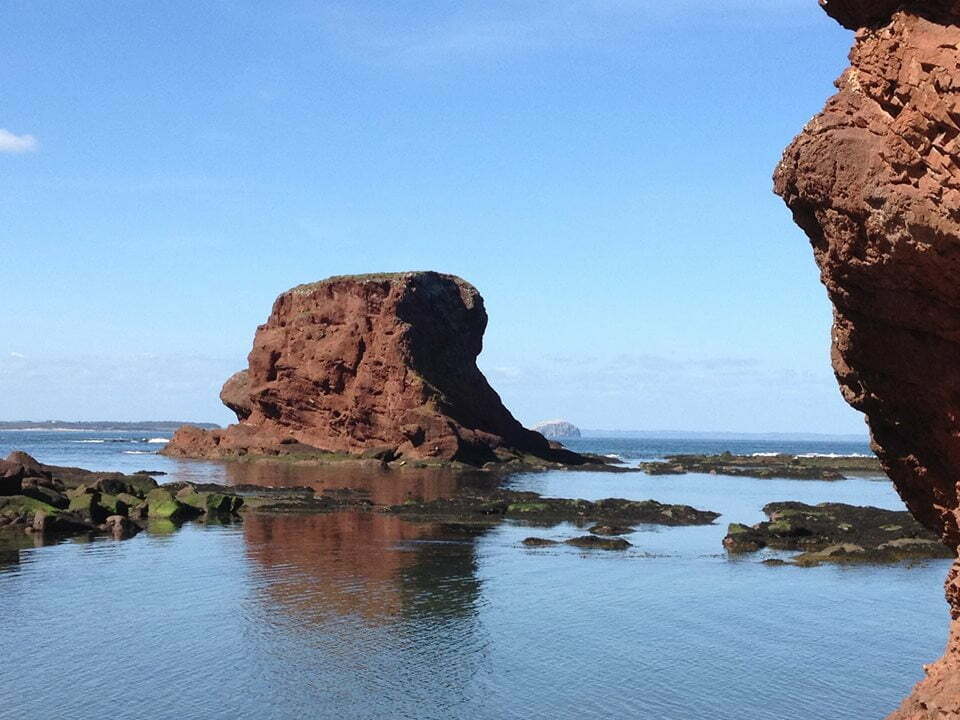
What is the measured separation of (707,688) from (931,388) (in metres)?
12.4

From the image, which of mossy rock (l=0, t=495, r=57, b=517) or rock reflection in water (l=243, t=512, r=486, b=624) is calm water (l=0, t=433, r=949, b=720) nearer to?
rock reflection in water (l=243, t=512, r=486, b=624)

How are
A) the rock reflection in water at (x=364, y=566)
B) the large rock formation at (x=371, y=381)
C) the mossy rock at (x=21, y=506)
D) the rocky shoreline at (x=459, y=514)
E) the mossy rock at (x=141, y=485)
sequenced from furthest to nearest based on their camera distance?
the large rock formation at (x=371, y=381) → the mossy rock at (x=141, y=485) → the mossy rock at (x=21, y=506) → the rocky shoreline at (x=459, y=514) → the rock reflection in water at (x=364, y=566)

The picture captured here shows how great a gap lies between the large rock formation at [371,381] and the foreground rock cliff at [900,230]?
306 feet

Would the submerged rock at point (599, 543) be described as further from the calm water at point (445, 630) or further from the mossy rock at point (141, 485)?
the mossy rock at point (141, 485)

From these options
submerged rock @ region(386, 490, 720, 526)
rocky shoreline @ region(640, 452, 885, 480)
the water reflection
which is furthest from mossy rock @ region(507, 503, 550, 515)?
rocky shoreline @ region(640, 452, 885, 480)

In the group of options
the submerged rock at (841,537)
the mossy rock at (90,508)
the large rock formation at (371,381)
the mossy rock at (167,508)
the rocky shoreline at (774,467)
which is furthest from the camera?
the rocky shoreline at (774,467)

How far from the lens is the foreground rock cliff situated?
1025cm

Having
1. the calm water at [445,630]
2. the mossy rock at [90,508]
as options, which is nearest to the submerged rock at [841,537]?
the calm water at [445,630]

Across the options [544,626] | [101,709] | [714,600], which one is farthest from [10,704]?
[714,600]

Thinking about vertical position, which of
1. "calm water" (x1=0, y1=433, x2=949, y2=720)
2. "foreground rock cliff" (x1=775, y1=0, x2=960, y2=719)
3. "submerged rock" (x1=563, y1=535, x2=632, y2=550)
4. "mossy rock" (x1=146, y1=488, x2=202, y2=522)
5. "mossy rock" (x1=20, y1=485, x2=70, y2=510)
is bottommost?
"calm water" (x1=0, y1=433, x2=949, y2=720)

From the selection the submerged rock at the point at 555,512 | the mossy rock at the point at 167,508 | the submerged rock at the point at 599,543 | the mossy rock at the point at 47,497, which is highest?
the mossy rock at the point at 47,497

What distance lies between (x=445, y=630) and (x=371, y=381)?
286 ft

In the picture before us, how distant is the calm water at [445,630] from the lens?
21062mm

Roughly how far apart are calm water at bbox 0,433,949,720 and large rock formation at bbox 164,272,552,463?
64096 millimetres
